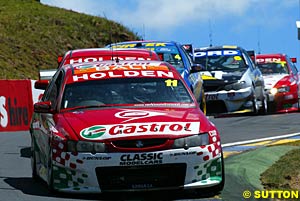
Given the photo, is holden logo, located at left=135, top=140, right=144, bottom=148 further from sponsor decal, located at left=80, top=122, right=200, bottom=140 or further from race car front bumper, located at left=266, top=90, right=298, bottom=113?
race car front bumper, located at left=266, top=90, right=298, bottom=113

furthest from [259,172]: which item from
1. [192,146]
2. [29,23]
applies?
[29,23]

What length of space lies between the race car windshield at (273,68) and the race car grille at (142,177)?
14851 mm

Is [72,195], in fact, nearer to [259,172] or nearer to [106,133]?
[106,133]

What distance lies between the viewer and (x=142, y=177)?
8.62 meters

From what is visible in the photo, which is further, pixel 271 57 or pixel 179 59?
pixel 271 57

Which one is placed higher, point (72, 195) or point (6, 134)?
point (72, 195)

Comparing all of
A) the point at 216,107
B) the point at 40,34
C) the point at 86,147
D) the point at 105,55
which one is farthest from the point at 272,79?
the point at 40,34

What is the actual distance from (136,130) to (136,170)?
37cm

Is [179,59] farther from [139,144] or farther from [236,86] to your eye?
[139,144]

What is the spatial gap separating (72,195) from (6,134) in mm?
10078

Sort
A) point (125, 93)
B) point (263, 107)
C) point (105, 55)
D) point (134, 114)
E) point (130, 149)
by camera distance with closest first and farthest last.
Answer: point (130, 149)
point (134, 114)
point (125, 93)
point (105, 55)
point (263, 107)

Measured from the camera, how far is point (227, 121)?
63.2 ft

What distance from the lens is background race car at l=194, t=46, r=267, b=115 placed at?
67.7 ft

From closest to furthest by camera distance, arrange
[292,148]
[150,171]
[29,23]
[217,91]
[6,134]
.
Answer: [150,171], [292,148], [6,134], [217,91], [29,23]
